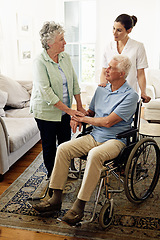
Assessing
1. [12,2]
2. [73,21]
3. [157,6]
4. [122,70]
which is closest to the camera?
[122,70]

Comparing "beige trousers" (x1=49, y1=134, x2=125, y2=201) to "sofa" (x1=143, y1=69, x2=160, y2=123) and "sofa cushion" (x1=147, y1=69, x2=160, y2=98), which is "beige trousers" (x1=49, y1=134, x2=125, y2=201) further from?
"sofa cushion" (x1=147, y1=69, x2=160, y2=98)

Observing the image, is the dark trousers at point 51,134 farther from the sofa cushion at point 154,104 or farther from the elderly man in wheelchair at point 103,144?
the sofa cushion at point 154,104

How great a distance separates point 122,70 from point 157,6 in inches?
148

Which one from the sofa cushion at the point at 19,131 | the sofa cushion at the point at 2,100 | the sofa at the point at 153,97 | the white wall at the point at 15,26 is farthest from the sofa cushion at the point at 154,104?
the white wall at the point at 15,26

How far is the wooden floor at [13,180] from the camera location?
1628 mm

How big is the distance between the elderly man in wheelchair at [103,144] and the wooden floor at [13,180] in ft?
0.55

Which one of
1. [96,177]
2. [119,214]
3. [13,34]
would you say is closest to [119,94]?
[96,177]

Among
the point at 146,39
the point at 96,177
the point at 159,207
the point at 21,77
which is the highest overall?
the point at 146,39

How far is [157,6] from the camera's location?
16.0 ft

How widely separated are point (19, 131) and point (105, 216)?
134cm

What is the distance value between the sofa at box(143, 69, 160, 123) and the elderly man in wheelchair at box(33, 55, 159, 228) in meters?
2.31

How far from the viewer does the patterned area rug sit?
166cm

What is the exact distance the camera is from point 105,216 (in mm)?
1706

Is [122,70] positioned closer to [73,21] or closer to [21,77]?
[21,77]
